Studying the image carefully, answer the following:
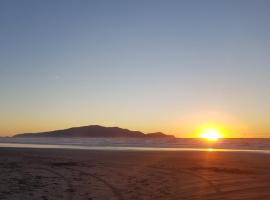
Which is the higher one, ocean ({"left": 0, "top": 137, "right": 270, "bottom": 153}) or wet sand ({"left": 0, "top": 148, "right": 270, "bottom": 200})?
ocean ({"left": 0, "top": 137, "right": 270, "bottom": 153})

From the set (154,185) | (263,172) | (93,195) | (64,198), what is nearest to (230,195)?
(154,185)

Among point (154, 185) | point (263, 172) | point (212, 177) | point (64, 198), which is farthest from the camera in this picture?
point (263, 172)

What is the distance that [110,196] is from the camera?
1441 centimetres

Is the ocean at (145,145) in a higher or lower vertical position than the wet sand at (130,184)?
higher

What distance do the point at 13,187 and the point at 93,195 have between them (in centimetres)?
277

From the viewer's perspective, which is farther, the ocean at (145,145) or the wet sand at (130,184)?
the ocean at (145,145)

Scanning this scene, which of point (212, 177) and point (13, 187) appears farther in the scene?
point (212, 177)

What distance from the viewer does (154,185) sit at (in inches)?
667

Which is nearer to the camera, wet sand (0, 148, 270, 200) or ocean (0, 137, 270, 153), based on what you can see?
wet sand (0, 148, 270, 200)

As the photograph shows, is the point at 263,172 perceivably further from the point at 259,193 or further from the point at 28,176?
the point at 28,176

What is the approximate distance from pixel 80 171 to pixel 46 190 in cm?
612

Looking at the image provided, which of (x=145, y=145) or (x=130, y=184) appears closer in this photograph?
(x=130, y=184)

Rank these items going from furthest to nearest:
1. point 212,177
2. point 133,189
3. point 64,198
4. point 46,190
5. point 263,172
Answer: point 263,172 → point 212,177 → point 133,189 → point 46,190 → point 64,198

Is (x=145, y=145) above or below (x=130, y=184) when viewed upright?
above
